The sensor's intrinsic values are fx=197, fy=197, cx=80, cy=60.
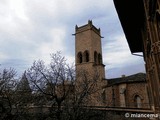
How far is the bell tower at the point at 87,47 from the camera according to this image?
140 feet

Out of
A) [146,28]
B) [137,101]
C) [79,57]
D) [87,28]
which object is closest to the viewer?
[146,28]

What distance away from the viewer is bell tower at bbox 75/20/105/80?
42747 mm

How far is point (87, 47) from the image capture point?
43.9m

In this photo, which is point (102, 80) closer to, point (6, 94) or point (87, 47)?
point (87, 47)

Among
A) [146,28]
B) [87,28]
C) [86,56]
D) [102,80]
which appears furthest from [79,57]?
[146,28]

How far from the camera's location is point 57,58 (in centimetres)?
1792

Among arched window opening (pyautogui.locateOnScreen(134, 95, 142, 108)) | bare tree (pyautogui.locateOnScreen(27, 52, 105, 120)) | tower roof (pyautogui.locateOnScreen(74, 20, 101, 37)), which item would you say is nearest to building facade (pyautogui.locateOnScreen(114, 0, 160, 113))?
bare tree (pyautogui.locateOnScreen(27, 52, 105, 120))

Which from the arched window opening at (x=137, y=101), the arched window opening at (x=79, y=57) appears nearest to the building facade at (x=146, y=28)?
the arched window opening at (x=137, y=101)

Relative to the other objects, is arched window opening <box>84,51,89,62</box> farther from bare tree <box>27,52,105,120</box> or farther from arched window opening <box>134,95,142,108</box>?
bare tree <box>27,52,105,120</box>

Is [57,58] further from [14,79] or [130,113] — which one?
[130,113]

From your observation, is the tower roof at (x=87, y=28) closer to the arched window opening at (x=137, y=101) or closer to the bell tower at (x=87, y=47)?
the bell tower at (x=87, y=47)

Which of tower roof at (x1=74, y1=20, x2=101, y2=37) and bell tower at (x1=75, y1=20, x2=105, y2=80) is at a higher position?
tower roof at (x1=74, y1=20, x2=101, y2=37)

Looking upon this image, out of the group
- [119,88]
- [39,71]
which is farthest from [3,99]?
[119,88]

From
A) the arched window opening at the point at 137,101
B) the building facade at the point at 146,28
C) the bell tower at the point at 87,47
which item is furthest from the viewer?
the bell tower at the point at 87,47
